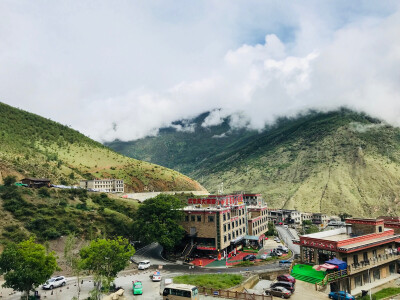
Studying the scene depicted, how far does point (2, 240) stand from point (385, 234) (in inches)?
2392

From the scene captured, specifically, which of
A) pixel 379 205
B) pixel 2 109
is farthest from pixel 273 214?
pixel 2 109

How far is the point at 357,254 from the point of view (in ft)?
134

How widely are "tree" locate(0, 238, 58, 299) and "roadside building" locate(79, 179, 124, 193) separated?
68312mm

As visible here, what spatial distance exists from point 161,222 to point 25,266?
2841 centimetres

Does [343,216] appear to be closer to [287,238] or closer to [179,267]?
[287,238]

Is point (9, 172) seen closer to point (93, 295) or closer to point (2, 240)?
point (2, 240)

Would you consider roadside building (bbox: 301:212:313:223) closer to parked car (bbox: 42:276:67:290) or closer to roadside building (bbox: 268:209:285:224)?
roadside building (bbox: 268:209:285:224)

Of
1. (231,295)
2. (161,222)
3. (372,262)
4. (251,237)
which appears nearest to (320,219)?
(251,237)

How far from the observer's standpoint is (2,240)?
5238 cm

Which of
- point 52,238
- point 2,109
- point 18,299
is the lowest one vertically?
point 18,299

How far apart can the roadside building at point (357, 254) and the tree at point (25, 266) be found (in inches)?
1180

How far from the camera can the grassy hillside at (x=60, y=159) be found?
332 feet

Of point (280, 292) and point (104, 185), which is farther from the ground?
point (104, 185)

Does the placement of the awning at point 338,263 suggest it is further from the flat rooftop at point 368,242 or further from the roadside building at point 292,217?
the roadside building at point 292,217
